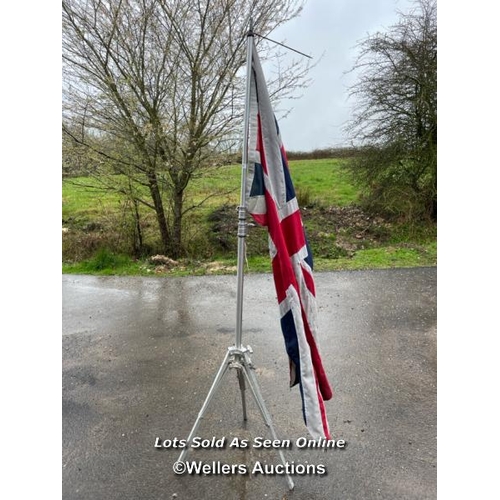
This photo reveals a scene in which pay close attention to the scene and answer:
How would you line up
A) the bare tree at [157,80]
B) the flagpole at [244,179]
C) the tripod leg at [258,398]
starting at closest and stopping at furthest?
the flagpole at [244,179], the tripod leg at [258,398], the bare tree at [157,80]

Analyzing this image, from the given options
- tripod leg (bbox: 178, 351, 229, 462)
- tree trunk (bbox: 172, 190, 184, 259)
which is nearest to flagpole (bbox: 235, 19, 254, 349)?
tripod leg (bbox: 178, 351, 229, 462)

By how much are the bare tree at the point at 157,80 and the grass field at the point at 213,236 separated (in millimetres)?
626

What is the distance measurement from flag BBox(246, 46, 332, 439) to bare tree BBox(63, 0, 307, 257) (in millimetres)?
5155

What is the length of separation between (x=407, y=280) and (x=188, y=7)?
223 inches

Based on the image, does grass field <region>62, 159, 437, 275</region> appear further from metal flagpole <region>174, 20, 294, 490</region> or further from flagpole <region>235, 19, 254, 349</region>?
flagpole <region>235, 19, 254, 349</region>

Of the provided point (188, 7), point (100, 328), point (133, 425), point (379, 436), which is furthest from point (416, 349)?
point (188, 7)

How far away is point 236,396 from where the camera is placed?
316cm

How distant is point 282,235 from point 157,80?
586 centimetres

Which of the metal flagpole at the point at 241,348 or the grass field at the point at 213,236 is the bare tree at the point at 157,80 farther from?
the metal flagpole at the point at 241,348

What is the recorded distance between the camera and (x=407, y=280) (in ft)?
19.1

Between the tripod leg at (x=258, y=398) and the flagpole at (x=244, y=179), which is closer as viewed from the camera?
the flagpole at (x=244, y=179)

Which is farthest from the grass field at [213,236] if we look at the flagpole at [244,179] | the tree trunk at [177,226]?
the flagpole at [244,179]

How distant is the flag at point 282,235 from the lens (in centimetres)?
216

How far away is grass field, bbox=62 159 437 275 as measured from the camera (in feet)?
23.2
